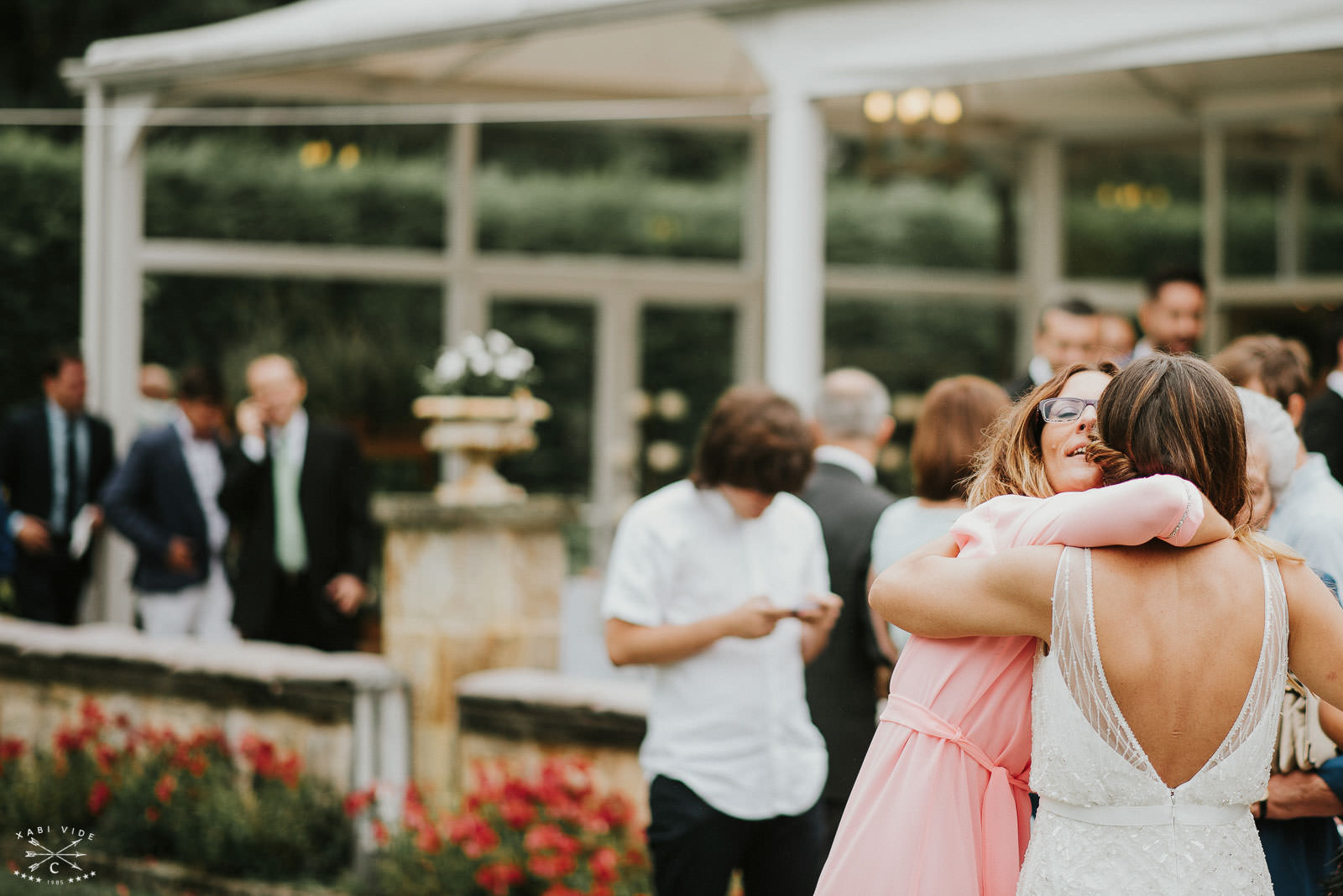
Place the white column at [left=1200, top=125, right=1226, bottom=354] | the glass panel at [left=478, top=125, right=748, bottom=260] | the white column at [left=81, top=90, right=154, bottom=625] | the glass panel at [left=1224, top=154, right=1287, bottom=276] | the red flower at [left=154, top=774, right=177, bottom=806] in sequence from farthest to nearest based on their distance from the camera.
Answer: the glass panel at [left=478, top=125, right=748, bottom=260] → the white column at [left=1200, top=125, right=1226, bottom=354] → the glass panel at [left=1224, top=154, right=1287, bottom=276] → the white column at [left=81, top=90, right=154, bottom=625] → the red flower at [left=154, top=774, right=177, bottom=806]

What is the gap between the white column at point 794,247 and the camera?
20.3 feet

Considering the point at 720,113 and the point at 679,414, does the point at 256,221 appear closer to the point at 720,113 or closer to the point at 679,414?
the point at 679,414

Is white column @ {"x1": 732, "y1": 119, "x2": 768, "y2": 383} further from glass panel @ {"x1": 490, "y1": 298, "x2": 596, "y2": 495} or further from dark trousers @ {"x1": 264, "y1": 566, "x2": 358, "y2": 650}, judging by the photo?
dark trousers @ {"x1": 264, "y1": 566, "x2": 358, "y2": 650}

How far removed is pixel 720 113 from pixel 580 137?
3514 mm

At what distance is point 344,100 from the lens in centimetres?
931

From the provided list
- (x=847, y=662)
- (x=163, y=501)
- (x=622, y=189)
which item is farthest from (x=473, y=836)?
(x=622, y=189)

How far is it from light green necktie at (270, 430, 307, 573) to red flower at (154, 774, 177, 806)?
49.5 inches

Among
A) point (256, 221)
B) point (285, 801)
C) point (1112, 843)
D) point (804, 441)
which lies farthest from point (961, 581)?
point (256, 221)

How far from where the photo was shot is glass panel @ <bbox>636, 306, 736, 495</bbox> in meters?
10.4

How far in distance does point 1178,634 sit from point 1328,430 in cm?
298

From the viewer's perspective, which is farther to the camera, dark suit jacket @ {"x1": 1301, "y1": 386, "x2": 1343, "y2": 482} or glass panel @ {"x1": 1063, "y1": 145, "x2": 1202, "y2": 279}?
glass panel @ {"x1": 1063, "y1": 145, "x2": 1202, "y2": 279}

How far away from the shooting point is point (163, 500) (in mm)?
7281

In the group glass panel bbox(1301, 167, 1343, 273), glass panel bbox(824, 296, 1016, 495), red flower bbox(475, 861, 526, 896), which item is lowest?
red flower bbox(475, 861, 526, 896)

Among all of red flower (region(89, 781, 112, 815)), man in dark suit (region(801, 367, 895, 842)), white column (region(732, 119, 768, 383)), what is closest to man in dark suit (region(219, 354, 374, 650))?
red flower (region(89, 781, 112, 815))
